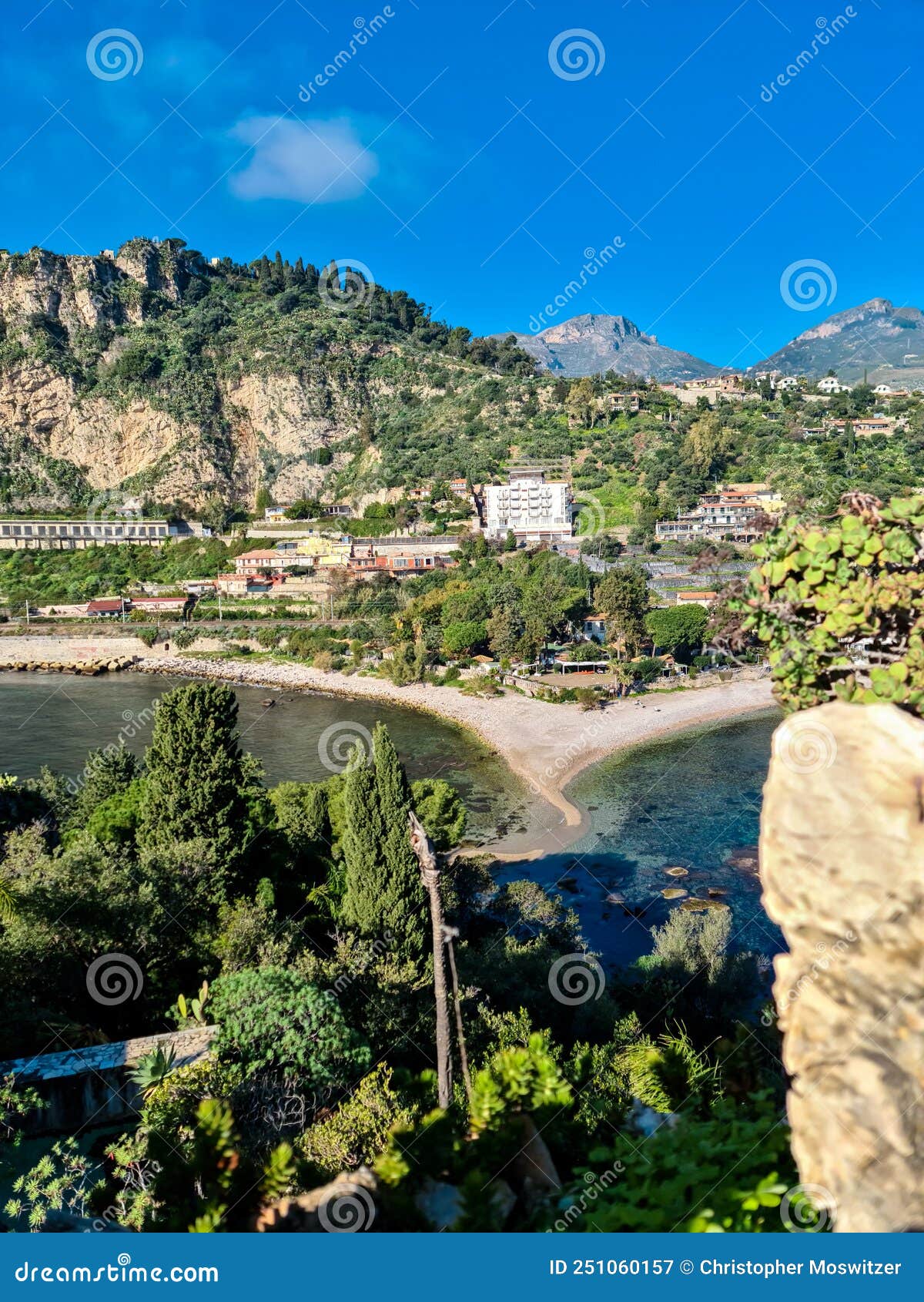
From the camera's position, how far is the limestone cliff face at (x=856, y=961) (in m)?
1.82

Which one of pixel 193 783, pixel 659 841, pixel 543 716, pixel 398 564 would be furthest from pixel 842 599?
pixel 398 564

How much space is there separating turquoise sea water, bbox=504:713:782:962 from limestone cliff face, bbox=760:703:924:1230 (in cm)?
1206

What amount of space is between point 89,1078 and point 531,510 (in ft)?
173

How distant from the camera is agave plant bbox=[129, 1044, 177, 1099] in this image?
6.72 metres

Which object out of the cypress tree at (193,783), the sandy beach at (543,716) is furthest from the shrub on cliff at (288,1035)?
the sandy beach at (543,716)

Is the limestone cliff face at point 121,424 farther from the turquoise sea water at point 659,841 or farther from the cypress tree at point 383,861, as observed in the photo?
the cypress tree at point 383,861

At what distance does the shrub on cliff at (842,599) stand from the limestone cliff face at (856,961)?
309 millimetres

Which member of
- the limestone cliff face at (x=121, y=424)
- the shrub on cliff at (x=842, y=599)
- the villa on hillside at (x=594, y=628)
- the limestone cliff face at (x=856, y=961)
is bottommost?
the limestone cliff face at (x=856, y=961)

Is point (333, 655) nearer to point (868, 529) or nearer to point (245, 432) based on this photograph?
point (868, 529)

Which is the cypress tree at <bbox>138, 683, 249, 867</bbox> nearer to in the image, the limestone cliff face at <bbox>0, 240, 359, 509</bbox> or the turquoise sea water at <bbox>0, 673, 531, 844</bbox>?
the turquoise sea water at <bbox>0, 673, 531, 844</bbox>

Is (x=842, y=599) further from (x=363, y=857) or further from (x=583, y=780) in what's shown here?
(x=583, y=780)

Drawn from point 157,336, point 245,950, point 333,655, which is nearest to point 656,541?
point 333,655

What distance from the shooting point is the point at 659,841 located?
1912cm

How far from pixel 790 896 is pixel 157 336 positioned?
10000 centimetres
